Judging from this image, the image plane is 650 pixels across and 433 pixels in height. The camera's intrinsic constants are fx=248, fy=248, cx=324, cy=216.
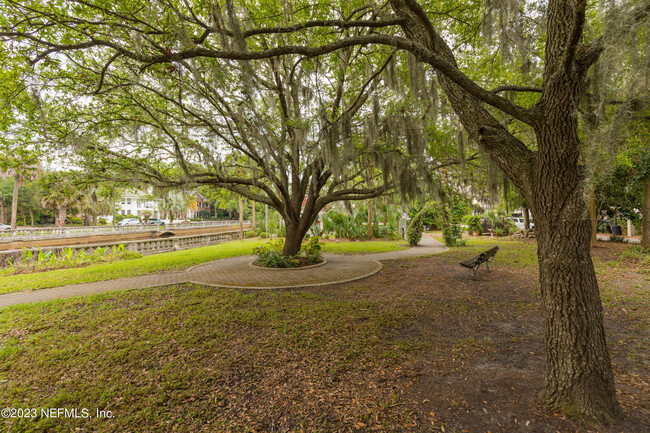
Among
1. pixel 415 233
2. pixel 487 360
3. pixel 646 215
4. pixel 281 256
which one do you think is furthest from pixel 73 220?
pixel 646 215

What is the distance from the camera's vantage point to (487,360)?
2873 mm

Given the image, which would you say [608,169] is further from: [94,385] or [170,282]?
[170,282]

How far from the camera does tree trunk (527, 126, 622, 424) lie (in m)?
2.02

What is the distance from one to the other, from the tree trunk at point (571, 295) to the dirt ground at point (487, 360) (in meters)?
0.22

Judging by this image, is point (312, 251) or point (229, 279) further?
point (312, 251)

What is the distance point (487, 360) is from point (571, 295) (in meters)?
1.30

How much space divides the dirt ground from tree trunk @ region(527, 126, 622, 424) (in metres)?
0.22

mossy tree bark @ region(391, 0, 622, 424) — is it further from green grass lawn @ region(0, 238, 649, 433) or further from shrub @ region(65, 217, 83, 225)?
shrub @ region(65, 217, 83, 225)

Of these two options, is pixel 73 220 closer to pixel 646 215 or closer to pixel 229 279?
pixel 229 279

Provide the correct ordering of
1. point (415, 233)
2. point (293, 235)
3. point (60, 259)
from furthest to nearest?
point (415, 233), point (60, 259), point (293, 235)

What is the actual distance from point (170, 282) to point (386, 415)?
6.36 metres

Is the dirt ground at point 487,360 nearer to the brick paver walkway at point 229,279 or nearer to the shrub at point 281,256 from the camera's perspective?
the brick paver walkway at point 229,279

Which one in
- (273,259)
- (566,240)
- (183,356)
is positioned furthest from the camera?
(273,259)

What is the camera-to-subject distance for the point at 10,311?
4625mm
